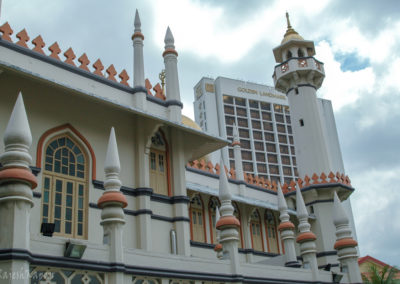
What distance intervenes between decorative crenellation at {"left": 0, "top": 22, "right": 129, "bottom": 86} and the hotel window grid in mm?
42153

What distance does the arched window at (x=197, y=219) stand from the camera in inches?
725

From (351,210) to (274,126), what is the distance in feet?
47.4

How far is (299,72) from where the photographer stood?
27.0 metres

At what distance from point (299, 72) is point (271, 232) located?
9.42m

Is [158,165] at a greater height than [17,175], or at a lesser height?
greater

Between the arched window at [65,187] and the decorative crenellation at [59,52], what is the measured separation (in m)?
2.29

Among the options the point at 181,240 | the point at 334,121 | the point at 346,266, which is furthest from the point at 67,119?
the point at 334,121

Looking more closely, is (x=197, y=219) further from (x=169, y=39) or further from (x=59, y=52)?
(x=59, y=52)

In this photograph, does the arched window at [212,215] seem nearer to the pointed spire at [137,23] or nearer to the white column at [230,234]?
the pointed spire at [137,23]

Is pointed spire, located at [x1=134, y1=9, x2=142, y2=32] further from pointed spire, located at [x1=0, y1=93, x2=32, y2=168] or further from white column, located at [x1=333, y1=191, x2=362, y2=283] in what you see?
pointed spire, located at [x1=0, y1=93, x2=32, y2=168]

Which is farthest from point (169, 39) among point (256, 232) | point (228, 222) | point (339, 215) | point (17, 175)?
point (17, 175)

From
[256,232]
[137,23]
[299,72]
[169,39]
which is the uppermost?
[299,72]

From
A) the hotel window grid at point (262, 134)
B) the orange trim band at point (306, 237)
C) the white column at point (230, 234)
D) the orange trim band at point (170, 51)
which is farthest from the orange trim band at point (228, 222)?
the hotel window grid at point (262, 134)

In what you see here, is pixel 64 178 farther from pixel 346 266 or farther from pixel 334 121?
pixel 334 121
